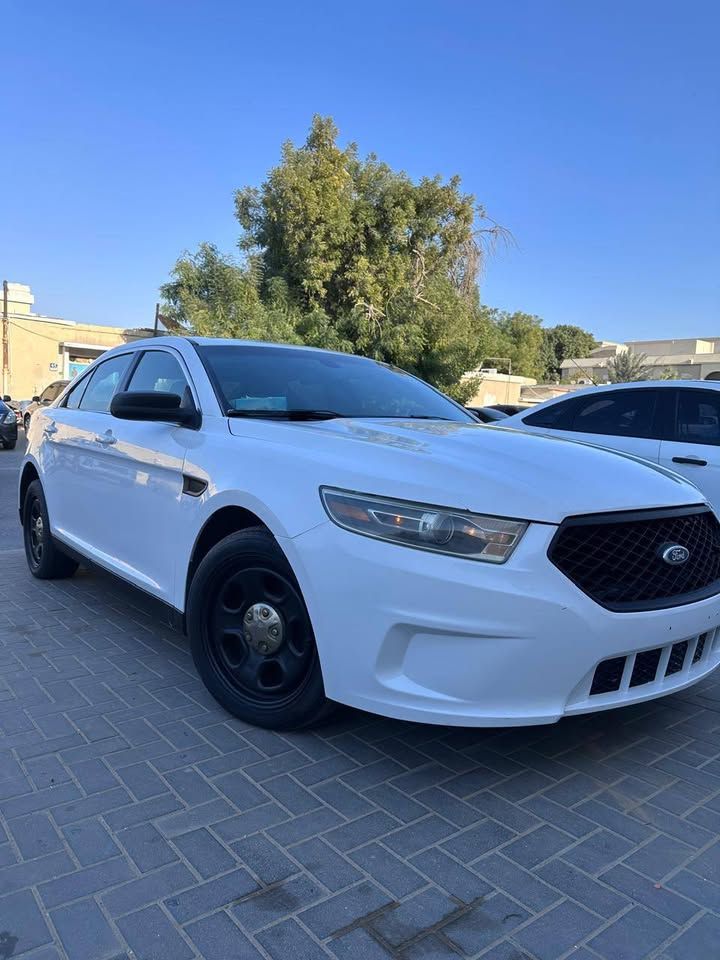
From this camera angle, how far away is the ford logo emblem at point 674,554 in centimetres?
255

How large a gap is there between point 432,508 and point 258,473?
80cm

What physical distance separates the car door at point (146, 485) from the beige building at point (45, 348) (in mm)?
30646

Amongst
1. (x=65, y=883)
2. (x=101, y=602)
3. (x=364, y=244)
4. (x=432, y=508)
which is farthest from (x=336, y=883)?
(x=364, y=244)

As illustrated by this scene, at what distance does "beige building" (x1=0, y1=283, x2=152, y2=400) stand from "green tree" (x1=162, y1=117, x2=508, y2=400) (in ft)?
47.3

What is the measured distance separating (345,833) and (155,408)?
1.92m

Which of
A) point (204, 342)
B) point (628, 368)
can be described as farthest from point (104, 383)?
point (628, 368)

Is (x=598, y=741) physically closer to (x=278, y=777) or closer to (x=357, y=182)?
(x=278, y=777)

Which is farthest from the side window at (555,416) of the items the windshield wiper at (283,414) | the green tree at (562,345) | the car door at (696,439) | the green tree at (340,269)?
the green tree at (562,345)

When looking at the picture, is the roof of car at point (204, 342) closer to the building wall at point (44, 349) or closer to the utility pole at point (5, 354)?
the building wall at point (44, 349)

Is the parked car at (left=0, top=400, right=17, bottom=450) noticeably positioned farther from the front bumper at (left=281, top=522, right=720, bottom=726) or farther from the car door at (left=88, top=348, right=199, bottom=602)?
the front bumper at (left=281, top=522, right=720, bottom=726)

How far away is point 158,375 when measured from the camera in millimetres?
3938

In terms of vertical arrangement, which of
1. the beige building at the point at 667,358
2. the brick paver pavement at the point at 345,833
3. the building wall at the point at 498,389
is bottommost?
the brick paver pavement at the point at 345,833

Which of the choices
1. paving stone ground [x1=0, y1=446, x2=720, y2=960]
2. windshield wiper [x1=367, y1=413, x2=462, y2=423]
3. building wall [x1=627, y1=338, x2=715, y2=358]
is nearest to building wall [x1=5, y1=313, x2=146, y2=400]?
windshield wiper [x1=367, y1=413, x2=462, y2=423]

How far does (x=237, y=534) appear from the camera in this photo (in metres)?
2.88
